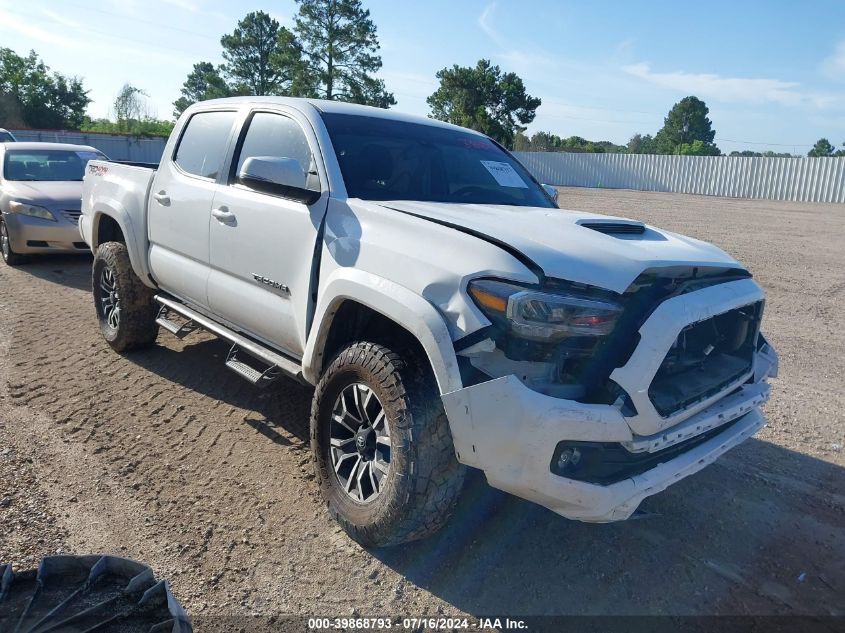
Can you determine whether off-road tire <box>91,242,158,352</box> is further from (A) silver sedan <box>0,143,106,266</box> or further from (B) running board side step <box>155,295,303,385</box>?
(A) silver sedan <box>0,143,106,266</box>

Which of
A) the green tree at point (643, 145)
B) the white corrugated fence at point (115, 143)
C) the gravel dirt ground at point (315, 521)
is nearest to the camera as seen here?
the gravel dirt ground at point (315, 521)

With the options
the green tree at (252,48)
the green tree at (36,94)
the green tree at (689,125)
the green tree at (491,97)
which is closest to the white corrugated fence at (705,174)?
the green tree at (491,97)

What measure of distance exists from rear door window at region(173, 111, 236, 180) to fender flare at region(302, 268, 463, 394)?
1.72 m

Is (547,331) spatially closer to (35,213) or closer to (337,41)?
(35,213)

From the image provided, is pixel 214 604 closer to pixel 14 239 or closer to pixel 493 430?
pixel 493 430

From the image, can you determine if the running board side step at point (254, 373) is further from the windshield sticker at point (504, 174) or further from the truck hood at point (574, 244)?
the windshield sticker at point (504, 174)

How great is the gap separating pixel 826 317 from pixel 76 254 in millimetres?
10356

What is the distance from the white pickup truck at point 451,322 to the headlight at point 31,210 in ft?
19.1

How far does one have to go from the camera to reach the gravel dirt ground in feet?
9.16

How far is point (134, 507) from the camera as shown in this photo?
10.9ft

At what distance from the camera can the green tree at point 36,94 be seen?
4912cm

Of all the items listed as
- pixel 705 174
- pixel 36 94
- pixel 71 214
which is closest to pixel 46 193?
pixel 71 214

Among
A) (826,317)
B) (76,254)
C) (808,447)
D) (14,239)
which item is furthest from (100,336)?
(826,317)

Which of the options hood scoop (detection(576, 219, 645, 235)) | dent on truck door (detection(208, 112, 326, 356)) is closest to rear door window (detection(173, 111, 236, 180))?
dent on truck door (detection(208, 112, 326, 356))
